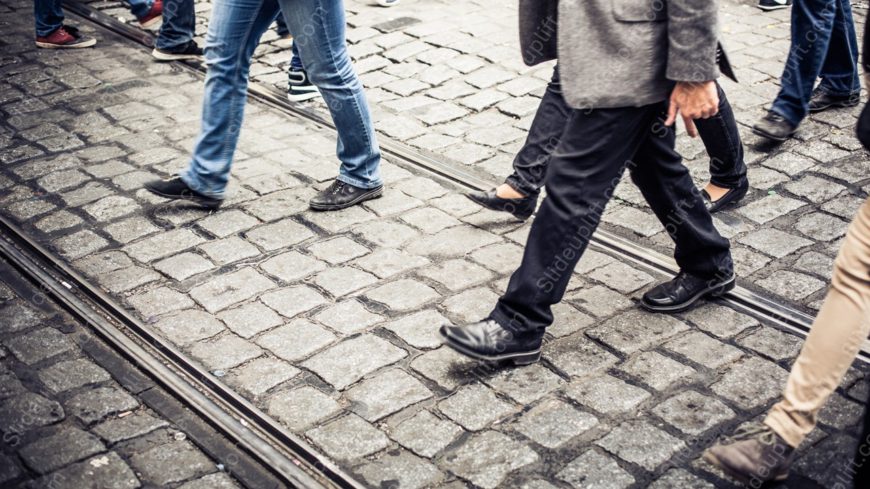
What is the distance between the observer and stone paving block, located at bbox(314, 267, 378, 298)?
4059 millimetres

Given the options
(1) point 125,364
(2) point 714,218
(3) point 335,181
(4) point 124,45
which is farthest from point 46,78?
(2) point 714,218

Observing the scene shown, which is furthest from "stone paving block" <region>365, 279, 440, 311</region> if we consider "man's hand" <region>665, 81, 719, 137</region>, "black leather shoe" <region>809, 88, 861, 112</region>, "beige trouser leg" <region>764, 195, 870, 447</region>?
"black leather shoe" <region>809, 88, 861, 112</region>

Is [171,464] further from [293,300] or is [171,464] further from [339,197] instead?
[339,197]

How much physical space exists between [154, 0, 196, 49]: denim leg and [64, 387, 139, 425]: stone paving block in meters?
3.79

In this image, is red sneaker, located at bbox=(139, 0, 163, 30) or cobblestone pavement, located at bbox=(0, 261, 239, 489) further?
red sneaker, located at bbox=(139, 0, 163, 30)

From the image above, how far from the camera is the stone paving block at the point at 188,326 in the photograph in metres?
3.74

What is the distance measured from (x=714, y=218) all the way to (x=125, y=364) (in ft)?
9.08

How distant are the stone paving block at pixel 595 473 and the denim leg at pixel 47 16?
208 inches

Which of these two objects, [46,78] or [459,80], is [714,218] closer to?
[459,80]

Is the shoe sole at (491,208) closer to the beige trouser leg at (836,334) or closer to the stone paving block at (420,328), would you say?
the stone paving block at (420,328)

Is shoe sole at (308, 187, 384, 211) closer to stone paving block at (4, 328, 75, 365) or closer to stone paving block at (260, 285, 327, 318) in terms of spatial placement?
stone paving block at (260, 285, 327, 318)

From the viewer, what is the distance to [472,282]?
413 cm

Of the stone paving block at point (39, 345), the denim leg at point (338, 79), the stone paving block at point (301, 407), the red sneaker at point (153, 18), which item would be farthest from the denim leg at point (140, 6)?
the stone paving block at point (301, 407)

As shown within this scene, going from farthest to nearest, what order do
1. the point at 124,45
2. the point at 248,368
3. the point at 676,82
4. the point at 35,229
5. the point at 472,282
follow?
the point at 124,45
the point at 35,229
the point at 472,282
the point at 248,368
the point at 676,82
